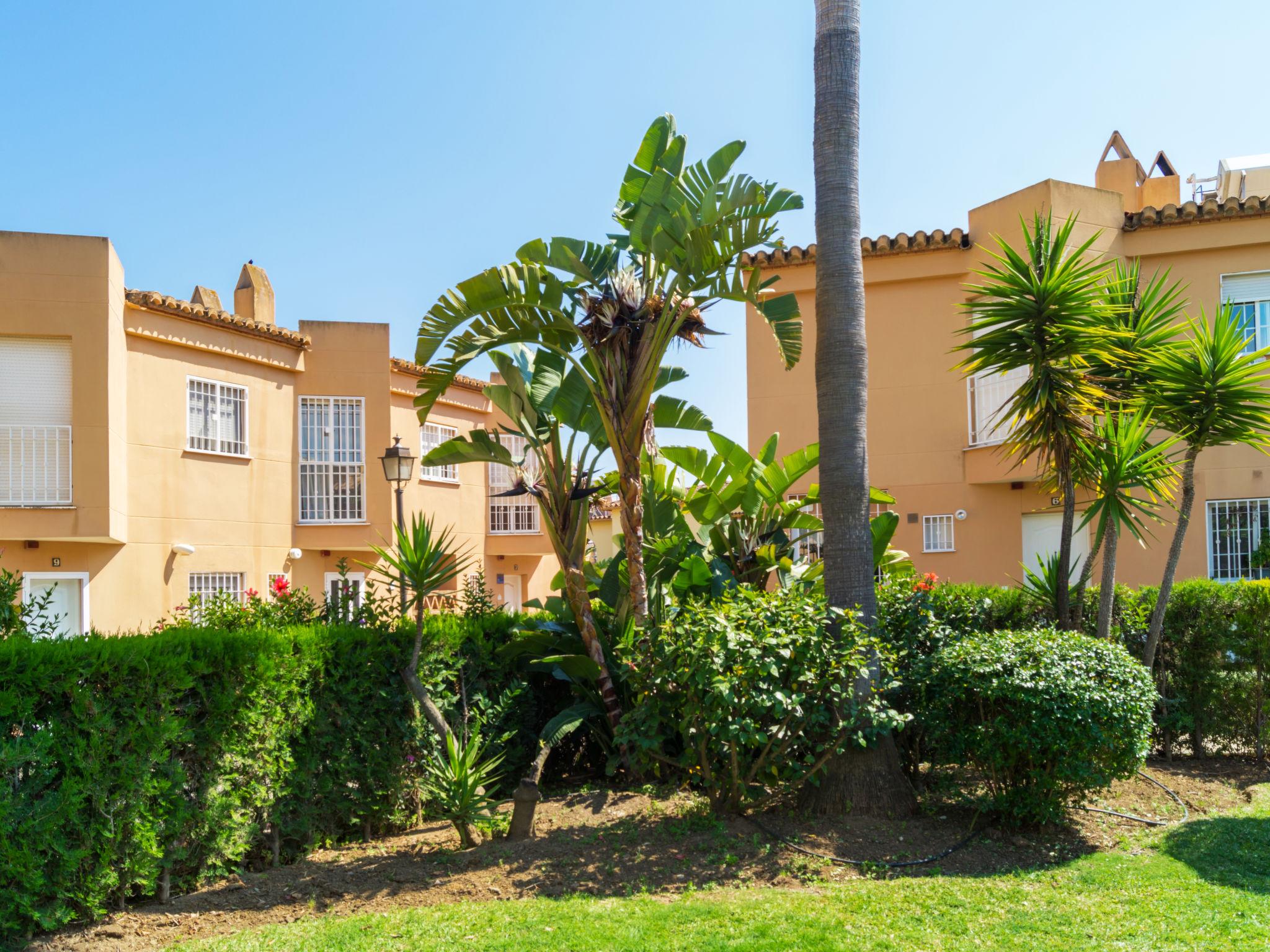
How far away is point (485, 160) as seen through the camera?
11.8 metres

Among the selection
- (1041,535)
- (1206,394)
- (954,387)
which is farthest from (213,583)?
(1206,394)

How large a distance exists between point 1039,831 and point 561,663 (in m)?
4.00

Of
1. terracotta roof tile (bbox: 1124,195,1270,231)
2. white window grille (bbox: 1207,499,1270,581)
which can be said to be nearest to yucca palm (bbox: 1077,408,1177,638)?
white window grille (bbox: 1207,499,1270,581)

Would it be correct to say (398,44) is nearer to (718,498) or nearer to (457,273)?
(457,273)

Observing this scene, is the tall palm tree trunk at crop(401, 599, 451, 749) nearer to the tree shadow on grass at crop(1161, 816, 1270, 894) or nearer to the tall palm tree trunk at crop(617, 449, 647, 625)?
the tall palm tree trunk at crop(617, 449, 647, 625)

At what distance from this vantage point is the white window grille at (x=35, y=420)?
1752cm

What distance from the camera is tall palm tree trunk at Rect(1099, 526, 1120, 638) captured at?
27.7 feet

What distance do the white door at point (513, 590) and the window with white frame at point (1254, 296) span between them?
2069 cm

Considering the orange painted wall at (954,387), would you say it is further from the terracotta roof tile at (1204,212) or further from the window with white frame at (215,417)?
the window with white frame at (215,417)

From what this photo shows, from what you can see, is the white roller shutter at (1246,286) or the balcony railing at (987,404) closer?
the white roller shutter at (1246,286)

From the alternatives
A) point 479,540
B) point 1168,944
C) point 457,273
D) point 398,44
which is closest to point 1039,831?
point 1168,944

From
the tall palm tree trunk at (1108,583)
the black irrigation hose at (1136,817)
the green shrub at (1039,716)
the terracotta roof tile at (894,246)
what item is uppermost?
the terracotta roof tile at (894,246)

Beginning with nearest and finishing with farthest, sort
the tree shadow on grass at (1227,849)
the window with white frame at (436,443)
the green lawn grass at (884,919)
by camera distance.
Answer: the green lawn grass at (884,919)
the tree shadow on grass at (1227,849)
the window with white frame at (436,443)

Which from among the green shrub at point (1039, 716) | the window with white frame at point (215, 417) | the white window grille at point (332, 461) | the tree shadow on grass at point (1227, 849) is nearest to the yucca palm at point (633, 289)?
the green shrub at point (1039, 716)
